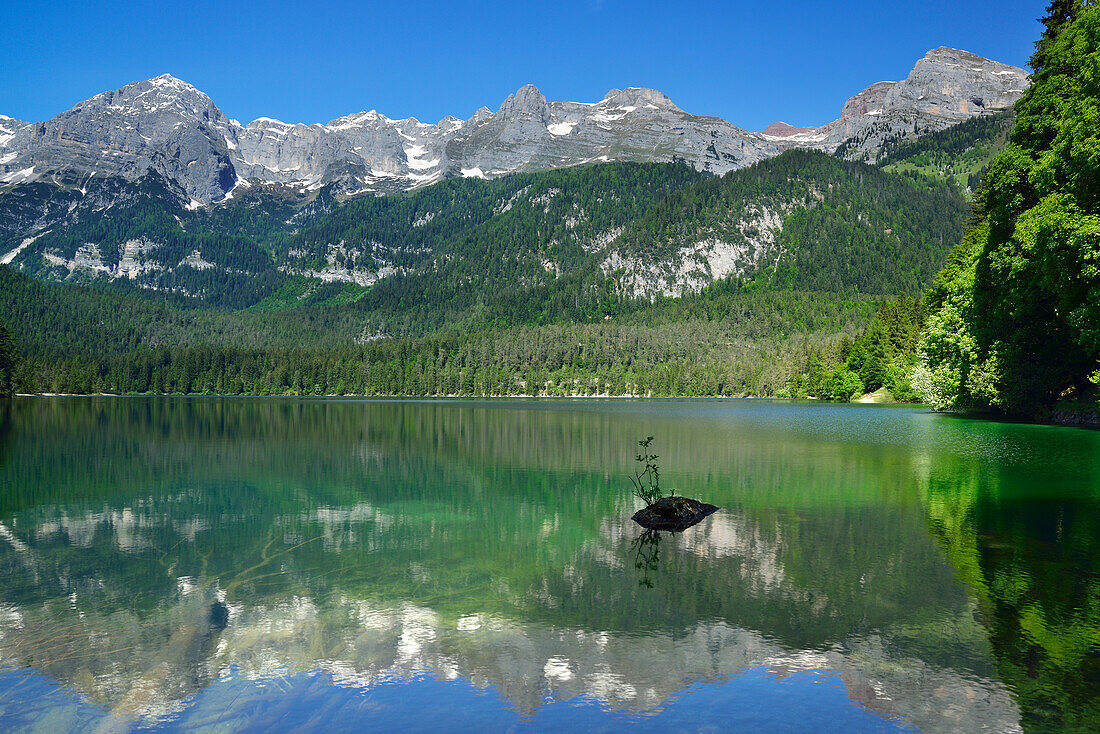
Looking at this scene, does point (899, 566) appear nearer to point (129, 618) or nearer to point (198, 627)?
point (198, 627)

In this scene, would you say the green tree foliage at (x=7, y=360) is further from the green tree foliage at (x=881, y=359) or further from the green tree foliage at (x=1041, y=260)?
the green tree foliage at (x=881, y=359)

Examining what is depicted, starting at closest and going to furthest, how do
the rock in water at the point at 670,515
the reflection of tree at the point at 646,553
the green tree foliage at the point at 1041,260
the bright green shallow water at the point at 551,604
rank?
the bright green shallow water at the point at 551,604, the reflection of tree at the point at 646,553, the rock in water at the point at 670,515, the green tree foliage at the point at 1041,260

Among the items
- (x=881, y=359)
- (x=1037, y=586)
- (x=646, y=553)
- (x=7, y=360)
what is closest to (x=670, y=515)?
(x=646, y=553)

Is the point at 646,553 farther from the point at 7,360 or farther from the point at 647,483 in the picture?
the point at 7,360

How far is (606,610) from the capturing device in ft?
52.6

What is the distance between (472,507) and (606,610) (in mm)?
14434

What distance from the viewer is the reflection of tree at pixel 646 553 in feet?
60.9

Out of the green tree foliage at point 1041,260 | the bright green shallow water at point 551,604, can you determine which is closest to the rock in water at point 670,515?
the bright green shallow water at point 551,604

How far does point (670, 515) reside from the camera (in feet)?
82.2

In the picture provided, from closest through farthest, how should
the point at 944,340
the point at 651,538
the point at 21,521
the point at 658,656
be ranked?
the point at 658,656, the point at 651,538, the point at 21,521, the point at 944,340

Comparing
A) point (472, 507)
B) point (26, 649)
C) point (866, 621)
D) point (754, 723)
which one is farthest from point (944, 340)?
point (26, 649)

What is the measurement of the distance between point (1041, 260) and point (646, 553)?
119 ft

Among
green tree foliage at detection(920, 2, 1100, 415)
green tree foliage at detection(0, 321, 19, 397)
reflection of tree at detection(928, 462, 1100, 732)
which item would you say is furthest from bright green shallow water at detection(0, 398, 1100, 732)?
green tree foliage at detection(0, 321, 19, 397)

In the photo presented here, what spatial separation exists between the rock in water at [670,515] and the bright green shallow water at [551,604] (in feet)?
3.05
